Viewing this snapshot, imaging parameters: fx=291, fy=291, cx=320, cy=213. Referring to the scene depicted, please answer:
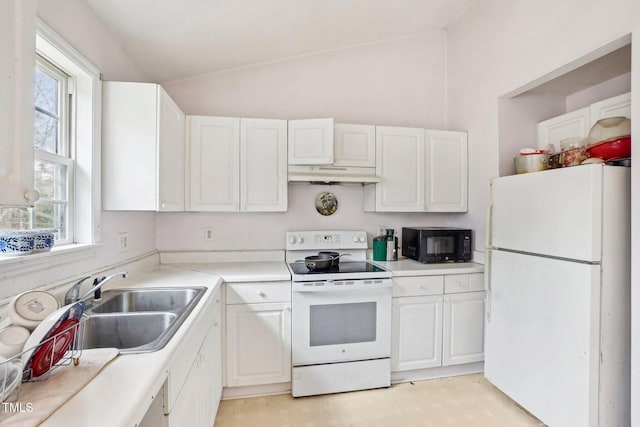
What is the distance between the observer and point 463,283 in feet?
7.66

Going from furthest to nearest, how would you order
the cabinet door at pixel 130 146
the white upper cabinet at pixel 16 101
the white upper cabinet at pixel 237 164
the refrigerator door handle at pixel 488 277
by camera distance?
the white upper cabinet at pixel 237 164
the refrigerator door handle at pixel 488 277
the cabinet door at pixel 130 146
the white upper cabinet at pixel 16 101

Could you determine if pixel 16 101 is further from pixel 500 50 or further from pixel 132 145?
pixel 500 50

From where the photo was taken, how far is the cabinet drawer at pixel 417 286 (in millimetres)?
2223

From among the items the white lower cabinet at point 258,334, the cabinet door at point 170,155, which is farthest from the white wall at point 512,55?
the cabinet door at point 170,155

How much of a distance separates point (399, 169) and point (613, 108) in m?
1.40

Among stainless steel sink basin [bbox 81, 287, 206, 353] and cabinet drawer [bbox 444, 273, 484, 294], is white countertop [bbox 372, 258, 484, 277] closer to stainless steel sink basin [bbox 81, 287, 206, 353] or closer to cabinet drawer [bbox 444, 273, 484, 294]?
cabinet drawer [bbox 444, 273, 484, 294]

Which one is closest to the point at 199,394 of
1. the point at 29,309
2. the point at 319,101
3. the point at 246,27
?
the point at 29,309

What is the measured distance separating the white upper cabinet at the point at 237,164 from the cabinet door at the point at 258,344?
81cm

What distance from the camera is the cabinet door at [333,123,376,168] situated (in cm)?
246

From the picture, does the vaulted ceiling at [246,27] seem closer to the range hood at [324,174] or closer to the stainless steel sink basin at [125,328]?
the range hood at [324,174]

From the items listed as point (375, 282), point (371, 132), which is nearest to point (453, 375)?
point (375, 282)

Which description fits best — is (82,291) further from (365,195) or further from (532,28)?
(532,28)

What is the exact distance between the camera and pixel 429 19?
2.73 metres

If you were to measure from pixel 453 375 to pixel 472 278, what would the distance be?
82 centimetres
